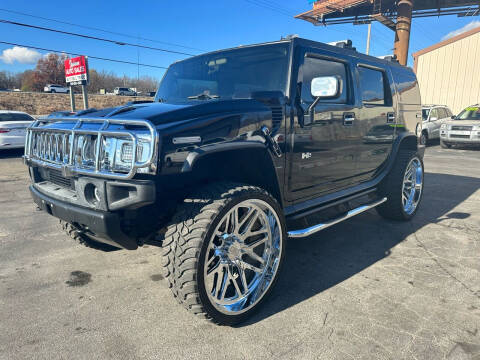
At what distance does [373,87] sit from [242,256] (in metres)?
2.64

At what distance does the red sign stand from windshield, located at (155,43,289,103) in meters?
15.5

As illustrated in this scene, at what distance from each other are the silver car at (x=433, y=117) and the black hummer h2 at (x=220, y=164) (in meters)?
13.1

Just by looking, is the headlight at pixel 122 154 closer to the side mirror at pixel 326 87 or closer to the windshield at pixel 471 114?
the side mirror at pixel 326 87

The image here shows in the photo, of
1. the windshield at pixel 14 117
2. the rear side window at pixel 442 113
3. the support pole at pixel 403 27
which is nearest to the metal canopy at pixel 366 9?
the support pole at pixel 403 27

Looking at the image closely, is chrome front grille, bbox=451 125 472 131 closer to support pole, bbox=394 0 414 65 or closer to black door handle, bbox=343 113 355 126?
support pole, bbox=394 0 414 65

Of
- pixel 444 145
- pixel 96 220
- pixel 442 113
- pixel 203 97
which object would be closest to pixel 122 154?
pixel 96 220

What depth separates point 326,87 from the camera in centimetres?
263

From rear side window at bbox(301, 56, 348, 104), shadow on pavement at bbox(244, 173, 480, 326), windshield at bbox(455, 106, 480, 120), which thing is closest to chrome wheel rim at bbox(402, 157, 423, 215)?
shadow on pavement at bbox(244, 173, 480, 326)

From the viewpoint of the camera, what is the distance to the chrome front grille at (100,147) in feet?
6.69

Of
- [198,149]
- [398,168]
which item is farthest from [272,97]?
[398,168]

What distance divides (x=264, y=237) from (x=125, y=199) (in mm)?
1113

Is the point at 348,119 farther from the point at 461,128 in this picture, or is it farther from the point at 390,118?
the point at 461,128

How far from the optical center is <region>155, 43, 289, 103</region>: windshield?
9.74 feet

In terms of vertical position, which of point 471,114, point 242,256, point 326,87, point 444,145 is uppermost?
point 471,114
